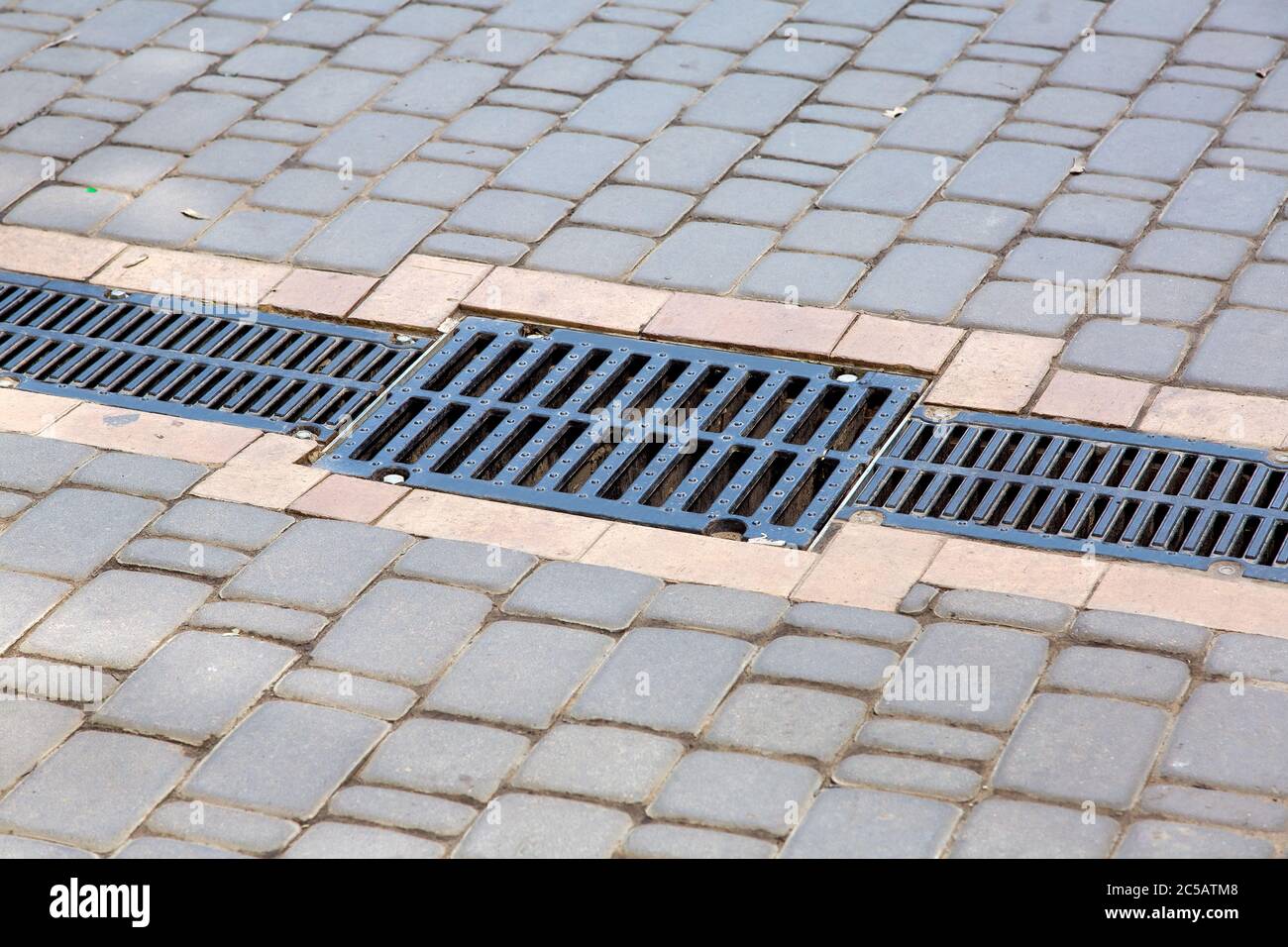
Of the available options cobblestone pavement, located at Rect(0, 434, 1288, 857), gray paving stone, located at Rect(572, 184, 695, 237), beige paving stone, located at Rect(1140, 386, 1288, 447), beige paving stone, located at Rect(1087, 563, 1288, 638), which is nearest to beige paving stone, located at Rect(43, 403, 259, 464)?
cobblestone pavement, located at Rect(0, 434, 1288, 857)

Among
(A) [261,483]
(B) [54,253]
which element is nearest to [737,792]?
(A) [261,483]

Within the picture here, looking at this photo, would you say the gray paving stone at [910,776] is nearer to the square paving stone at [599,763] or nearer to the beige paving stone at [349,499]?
the square paving stone at [599,763]

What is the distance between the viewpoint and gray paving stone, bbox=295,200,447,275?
15.6ft

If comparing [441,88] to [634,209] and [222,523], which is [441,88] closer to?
[634,209]

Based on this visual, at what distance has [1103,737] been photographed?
3.07 metres

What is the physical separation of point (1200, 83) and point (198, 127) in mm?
3166

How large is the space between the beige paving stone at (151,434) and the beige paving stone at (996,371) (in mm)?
1664

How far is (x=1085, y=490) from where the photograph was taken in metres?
3.77

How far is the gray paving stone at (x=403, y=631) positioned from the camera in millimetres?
3316

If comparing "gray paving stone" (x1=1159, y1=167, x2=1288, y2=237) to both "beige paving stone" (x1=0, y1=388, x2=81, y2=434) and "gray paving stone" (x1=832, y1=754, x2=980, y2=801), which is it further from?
"beige paving stone" (x1=0, y1=388, x2=81, y2=434)

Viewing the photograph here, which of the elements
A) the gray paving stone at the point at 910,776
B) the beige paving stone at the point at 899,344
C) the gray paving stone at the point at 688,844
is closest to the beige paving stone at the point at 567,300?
the beige paving stone at the point at 899,344

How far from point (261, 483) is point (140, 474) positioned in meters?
0.28

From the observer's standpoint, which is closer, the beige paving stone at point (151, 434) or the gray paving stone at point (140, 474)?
the gray paving stone at point (140, 474)
